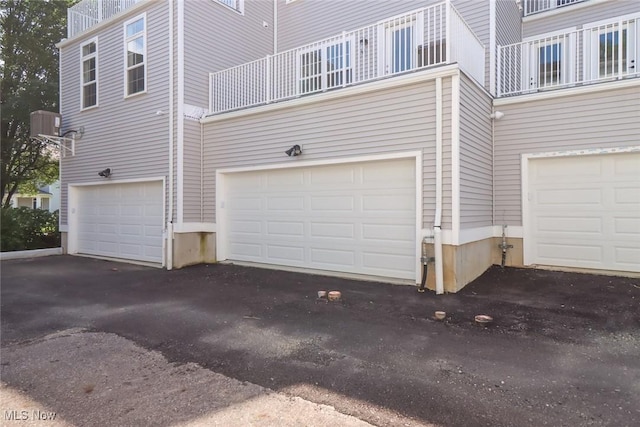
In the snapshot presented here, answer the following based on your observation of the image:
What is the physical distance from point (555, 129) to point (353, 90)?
12.1 feet

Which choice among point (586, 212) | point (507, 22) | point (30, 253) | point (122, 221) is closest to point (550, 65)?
point (507, 22)

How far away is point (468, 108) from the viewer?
242 inches

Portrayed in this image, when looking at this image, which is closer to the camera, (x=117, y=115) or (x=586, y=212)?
(x=586, y=212)

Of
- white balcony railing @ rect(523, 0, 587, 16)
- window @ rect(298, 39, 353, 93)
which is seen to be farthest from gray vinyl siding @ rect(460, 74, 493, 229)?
white balcony railing @ rect(523, 0, 587, 16)

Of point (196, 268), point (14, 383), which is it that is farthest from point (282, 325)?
point (196, 268)

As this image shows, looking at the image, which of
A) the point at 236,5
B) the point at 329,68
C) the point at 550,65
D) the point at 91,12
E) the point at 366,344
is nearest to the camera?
the point at 366,344

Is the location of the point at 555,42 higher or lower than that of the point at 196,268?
higher

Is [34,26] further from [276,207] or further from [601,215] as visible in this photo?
[601,215]

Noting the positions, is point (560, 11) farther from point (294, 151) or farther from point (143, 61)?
point (143, 61)

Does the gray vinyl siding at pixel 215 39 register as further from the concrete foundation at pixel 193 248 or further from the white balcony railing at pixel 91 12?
the concrete foundation at pixel 193 248

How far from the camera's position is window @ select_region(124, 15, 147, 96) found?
9.14m

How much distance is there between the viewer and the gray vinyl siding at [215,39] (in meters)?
8.55

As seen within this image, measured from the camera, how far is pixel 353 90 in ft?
21.6

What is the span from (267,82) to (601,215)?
21.9 ft
